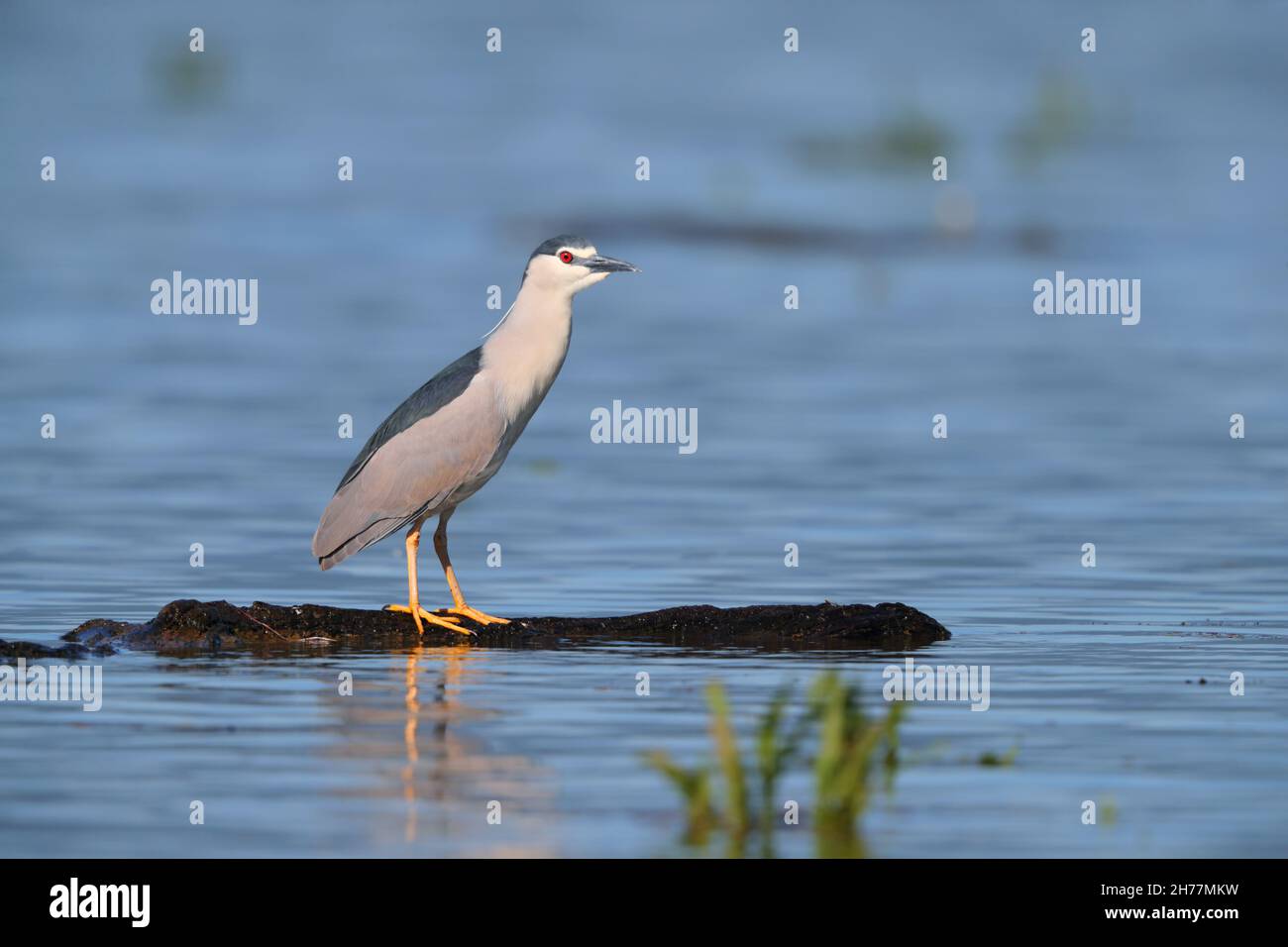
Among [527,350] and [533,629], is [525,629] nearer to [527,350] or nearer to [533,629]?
[533,629]

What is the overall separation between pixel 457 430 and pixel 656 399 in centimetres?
1054

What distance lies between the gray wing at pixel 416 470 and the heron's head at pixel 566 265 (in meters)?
0.79

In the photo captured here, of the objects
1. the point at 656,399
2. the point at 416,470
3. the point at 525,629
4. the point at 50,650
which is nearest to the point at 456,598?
the point at 525,629

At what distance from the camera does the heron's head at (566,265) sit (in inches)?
558

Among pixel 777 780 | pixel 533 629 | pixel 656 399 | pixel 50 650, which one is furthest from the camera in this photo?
pixel 656 399

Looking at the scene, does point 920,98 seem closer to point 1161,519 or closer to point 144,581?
point 1161,519

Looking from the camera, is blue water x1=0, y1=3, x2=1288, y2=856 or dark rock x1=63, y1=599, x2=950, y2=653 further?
dark rock x1=63, y1=599, x2=950, y2=653

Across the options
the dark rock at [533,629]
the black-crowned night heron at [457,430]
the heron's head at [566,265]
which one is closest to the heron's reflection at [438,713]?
the dark rock at [533,629]

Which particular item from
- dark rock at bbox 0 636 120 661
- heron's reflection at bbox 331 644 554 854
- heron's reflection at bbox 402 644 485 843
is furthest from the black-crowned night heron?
dark rock at bbox 0 636 120 661

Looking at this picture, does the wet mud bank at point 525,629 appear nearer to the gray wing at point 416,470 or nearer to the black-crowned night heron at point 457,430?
the black-crowned night heron at point 457,430

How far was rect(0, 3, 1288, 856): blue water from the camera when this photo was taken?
9.80 m

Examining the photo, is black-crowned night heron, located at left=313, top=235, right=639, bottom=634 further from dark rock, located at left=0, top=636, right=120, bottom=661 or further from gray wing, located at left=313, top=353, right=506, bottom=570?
dark rock, located at left=0, top=636, right=120, bottom=661

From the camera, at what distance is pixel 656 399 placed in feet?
79.2

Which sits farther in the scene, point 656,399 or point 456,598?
point 656,399
